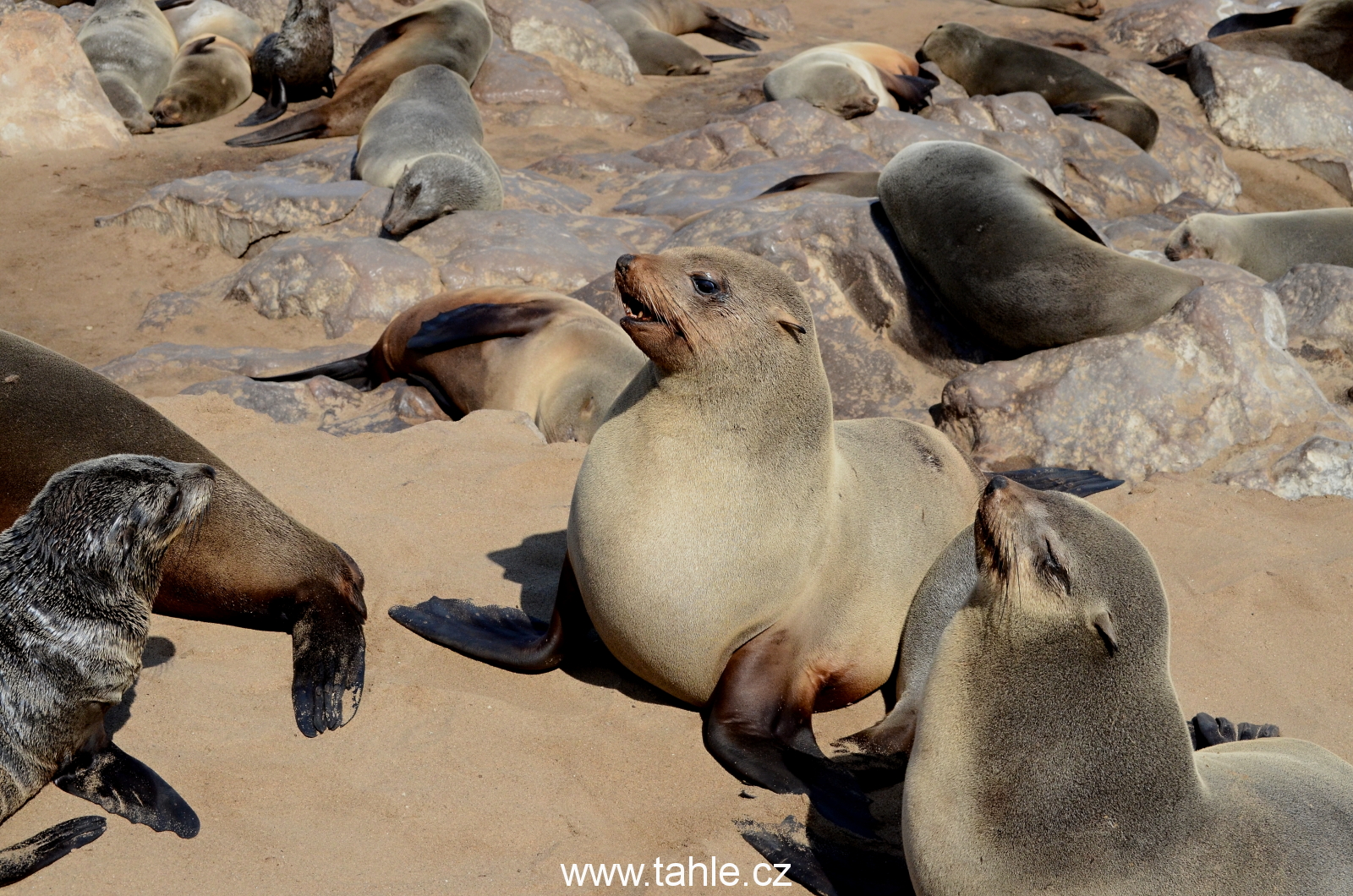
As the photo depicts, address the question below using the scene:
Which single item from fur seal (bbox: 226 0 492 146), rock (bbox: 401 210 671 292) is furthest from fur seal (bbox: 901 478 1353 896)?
fur seal (bbox: 226 0 492 146)

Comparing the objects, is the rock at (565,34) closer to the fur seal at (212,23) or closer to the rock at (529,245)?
the fur seal at (212,23)

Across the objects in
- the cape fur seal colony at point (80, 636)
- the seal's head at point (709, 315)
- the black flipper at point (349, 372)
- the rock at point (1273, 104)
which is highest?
the seal's head at point (709, 315)

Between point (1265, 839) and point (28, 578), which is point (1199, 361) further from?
point (28, 578)

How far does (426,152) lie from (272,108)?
392 cm

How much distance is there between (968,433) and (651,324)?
351 cm

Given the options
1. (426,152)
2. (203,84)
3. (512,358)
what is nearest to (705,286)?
(512,358)

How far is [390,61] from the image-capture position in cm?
1177

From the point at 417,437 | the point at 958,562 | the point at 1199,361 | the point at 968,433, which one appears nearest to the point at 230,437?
the point at 417,437

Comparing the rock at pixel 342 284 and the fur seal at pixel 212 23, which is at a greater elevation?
the rock at pixel 342 284

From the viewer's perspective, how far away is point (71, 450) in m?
3.68

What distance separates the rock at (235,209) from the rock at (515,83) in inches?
151

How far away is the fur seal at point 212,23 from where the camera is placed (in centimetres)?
1397

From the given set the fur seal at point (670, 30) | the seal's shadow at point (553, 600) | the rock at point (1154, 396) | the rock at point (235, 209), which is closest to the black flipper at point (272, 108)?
the rock at point (235, 209)

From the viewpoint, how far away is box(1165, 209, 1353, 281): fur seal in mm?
8781
